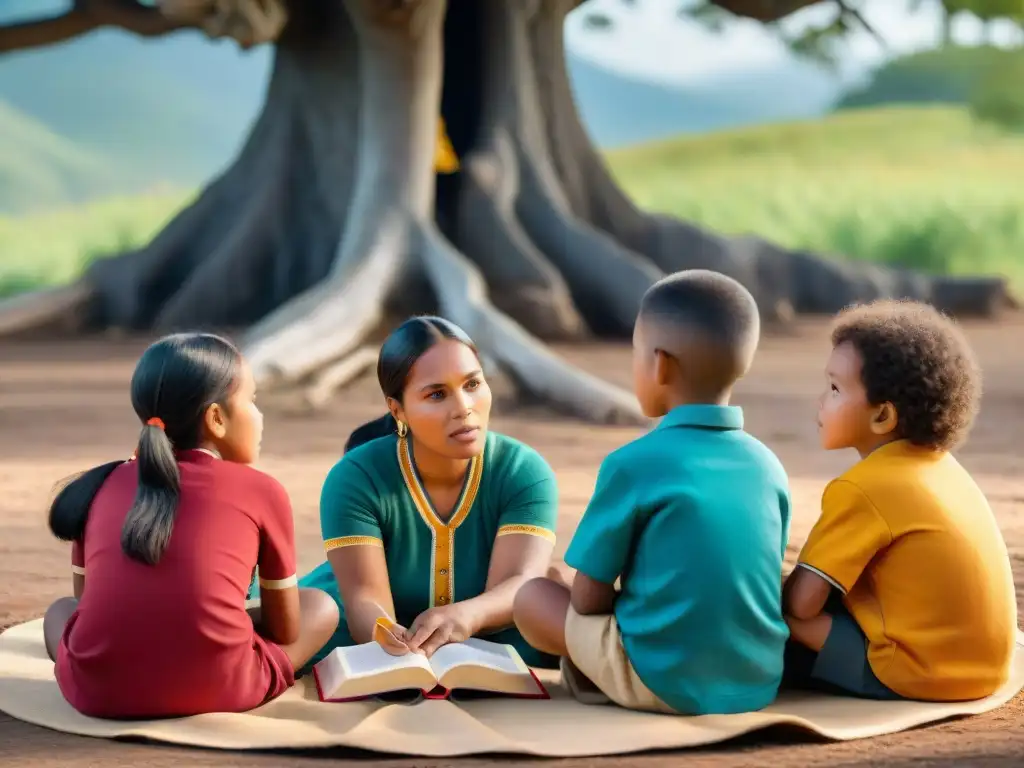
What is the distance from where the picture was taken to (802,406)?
8.70 metres

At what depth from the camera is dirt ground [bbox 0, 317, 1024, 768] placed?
2904 millimetres

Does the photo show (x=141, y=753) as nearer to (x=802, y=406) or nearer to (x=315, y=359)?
(x=315, y=359)

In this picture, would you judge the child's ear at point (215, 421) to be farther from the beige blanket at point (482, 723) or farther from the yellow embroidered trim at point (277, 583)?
the beige blanket at point (482, 723)

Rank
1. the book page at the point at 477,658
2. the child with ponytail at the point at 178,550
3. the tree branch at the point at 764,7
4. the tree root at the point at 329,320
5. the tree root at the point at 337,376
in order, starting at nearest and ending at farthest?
the child with ponytail at the point at 178,550
the book page at the point at 477,658
the tree root at the point at 337,376
the tree root at the point at 329,320
the tree branch at the point at 764,7

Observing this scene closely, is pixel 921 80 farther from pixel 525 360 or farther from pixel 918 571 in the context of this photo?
pixel 918 571

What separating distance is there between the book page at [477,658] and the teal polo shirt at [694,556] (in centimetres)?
33

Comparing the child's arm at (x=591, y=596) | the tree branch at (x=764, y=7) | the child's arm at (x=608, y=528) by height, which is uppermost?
the tree branch at (x=764, y=7)

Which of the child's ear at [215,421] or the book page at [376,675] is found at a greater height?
the child's ear at [215,421]

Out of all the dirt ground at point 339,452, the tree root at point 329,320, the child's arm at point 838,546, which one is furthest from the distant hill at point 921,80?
the child's arm at point 838,546

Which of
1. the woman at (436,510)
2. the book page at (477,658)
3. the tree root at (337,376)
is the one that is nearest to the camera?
the book page at (477,658)

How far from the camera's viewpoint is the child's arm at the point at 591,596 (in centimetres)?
315

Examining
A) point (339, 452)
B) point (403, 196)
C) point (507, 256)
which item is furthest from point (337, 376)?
point (507, 256)

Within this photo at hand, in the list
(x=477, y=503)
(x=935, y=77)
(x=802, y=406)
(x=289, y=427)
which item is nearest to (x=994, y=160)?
(x=935, y=77)

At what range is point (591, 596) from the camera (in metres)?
3.17
